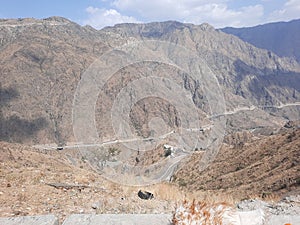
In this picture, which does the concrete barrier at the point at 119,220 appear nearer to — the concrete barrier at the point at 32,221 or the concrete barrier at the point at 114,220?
the concrete barrier at the point at 114,220

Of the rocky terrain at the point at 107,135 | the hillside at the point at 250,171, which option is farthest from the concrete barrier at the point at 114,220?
the hillside at the point at 250,171

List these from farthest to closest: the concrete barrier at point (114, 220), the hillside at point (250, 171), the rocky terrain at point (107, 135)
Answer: the hillside at point (250, 171) → the rocky terrain at point (107, 135) → the concrete barrier at point (114, 220)

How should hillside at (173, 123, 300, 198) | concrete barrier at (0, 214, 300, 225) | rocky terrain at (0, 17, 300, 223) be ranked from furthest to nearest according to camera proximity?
hillside at (173, 123, 300, 198), rocky terrain at (0, 17, 300, 223), concrete barrier at (0, 214, 300, 225)

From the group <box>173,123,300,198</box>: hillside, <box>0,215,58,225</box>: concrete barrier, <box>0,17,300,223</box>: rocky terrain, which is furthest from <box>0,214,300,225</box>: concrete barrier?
<box>173,123,300,198</box>: hillside

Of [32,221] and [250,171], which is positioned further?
[250,171]

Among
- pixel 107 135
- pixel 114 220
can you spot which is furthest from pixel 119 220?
pixel 107 135

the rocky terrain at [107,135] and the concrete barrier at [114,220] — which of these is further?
the rocky terrain at [107,135]

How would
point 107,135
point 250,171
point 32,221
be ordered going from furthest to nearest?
point 107,135, point 250,171, point 32,221

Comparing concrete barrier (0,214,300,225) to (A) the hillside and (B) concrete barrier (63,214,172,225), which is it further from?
(A) the hillside

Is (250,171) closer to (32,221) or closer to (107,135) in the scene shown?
(32,221)

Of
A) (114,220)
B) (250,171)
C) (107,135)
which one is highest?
(114,220)
